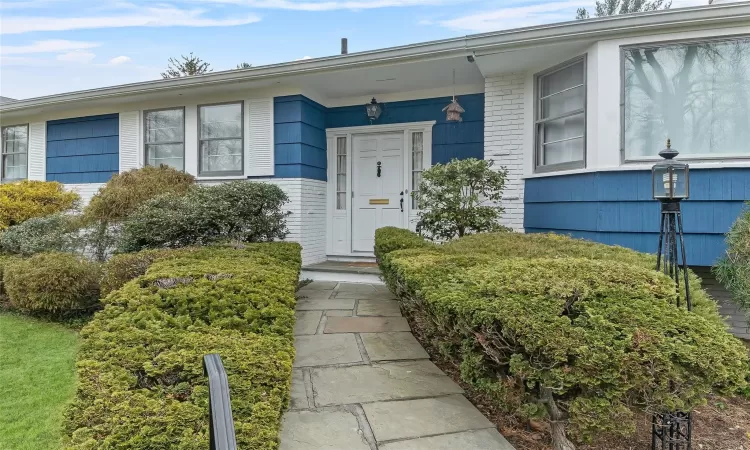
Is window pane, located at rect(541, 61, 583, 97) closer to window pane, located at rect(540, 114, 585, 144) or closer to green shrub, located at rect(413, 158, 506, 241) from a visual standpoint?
window pane, located at rect(540, 114, 585, 144)

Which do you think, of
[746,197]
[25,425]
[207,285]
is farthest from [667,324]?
[25,425]

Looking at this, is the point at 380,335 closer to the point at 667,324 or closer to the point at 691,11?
the point at 667,324

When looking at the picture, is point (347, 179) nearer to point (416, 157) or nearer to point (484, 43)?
point (416, 157)

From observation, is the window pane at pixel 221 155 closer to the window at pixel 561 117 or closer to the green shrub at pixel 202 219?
the green shrub at pixel 202 219


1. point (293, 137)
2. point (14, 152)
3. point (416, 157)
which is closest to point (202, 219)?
point (293, 137)

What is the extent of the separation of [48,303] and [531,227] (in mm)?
5614

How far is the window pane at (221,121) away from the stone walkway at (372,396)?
4.06 metres

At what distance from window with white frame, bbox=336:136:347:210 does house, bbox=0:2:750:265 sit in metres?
0.02

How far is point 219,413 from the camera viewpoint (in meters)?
1.04

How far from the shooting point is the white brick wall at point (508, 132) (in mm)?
5789

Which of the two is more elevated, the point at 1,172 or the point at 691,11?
the point at 691,11

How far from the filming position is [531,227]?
5.70 metres

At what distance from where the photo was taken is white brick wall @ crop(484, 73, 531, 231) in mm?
5789

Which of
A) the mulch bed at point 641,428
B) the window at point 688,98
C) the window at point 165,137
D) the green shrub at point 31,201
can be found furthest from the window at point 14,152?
the window at point 688,98
